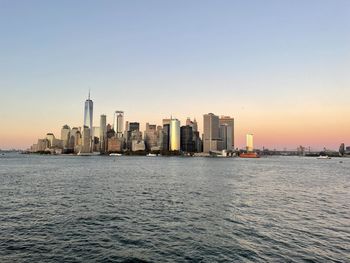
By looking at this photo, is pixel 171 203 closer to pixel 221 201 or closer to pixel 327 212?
pixel 221 201

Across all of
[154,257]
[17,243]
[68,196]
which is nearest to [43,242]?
[17,243]

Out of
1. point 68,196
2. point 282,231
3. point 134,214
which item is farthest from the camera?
point 68,196

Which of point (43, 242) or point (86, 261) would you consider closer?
point (86, 261)

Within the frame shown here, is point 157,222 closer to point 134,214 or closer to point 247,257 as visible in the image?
point 134,214

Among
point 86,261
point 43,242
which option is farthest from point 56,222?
point 86,261

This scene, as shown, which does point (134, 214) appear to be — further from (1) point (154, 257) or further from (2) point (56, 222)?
(1) point (154, 257)

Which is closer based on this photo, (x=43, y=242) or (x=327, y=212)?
(x=43, y=242)

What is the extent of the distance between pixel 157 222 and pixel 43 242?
551 inches

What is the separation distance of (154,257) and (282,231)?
1708 cm

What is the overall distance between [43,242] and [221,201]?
33.7m

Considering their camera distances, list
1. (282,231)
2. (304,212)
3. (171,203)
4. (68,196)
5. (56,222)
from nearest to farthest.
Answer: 1. (282,231)
2. (56,222)
3. (304,212)
4. (171,203)
5. (68,196)

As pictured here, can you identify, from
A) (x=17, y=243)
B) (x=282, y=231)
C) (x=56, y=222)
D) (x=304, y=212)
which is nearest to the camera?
(x=17, y=243)

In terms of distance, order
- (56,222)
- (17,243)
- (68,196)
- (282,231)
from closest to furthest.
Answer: (17,243)
(282,231)
(56,222)
(68,196)

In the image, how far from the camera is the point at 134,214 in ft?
148
